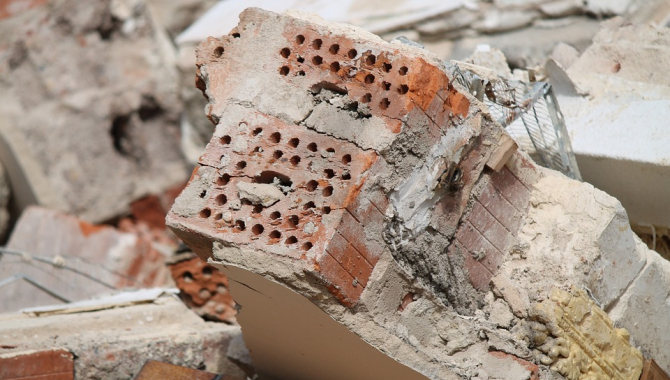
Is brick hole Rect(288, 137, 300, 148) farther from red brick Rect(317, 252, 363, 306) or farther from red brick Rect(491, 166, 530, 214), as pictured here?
red brick Rect(491, 166, 530, 214)

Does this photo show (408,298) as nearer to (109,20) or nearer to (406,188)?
(406,188)

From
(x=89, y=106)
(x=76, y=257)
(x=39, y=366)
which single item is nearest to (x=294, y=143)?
(x=39, y=366)

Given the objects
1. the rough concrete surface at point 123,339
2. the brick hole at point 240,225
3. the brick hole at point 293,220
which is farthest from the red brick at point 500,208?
the rough concrete surface at point 123,339

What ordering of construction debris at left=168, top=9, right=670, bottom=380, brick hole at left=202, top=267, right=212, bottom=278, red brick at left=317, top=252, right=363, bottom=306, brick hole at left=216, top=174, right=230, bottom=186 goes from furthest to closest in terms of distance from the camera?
brick hole at left=202, top=267, right=212, bottom=278 < brick hole at left=216, top=174, right=230, bottom=186 < construction debris at left=168, top=9, right=670, bottom=380 < red brick at left=317, top=252, right=363, bottom=306

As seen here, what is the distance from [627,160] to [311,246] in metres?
1.52

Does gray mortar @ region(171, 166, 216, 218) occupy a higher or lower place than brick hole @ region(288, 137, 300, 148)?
lower

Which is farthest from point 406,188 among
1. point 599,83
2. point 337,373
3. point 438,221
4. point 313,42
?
point 599,83

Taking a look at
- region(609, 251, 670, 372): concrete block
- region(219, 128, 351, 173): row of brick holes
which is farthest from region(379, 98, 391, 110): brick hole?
region(609, 251, 670, 372): concrete block

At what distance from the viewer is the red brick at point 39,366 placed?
9.78 feet

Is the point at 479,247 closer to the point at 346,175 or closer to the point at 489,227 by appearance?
the point at 489,227

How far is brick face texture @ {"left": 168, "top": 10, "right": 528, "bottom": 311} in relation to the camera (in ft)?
7.84

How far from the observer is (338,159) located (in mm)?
2447

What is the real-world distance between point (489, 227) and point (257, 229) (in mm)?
810

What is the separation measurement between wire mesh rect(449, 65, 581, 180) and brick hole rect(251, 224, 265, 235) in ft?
3.49
